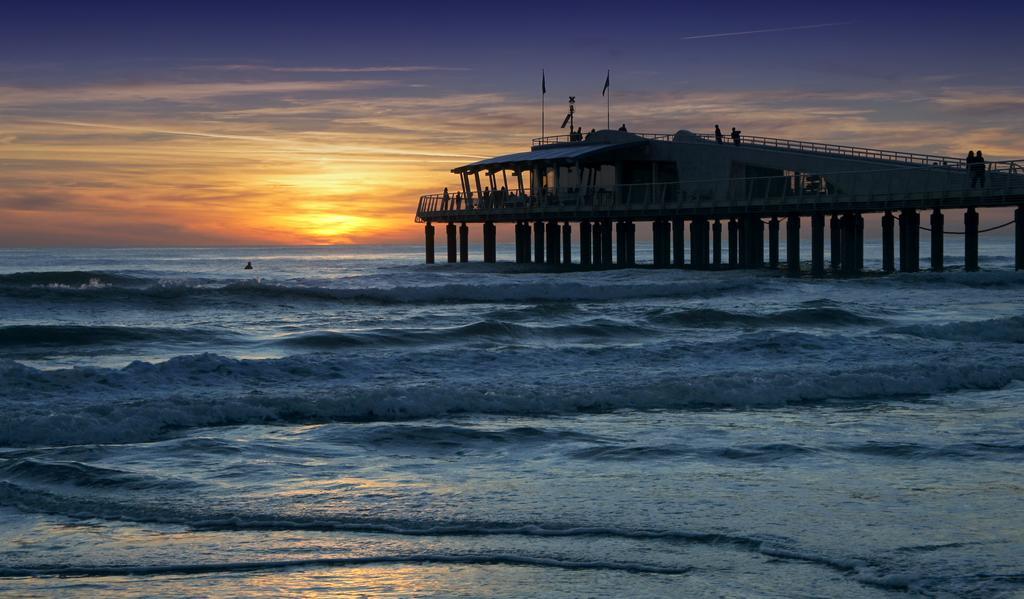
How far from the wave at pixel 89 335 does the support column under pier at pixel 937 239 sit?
26626mm

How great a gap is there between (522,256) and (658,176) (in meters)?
9.79

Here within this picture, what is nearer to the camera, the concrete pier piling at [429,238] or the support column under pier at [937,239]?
the support column under pier at [937,239]

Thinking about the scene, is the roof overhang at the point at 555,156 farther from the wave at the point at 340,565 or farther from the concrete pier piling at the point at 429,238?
the wave at the point at 340,565

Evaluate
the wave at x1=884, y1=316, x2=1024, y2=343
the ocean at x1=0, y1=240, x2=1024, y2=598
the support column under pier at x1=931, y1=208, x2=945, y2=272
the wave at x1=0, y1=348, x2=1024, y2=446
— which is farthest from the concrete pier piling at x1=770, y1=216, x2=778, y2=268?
the wave at x1=0, y1=348, x2=1024, y2=446

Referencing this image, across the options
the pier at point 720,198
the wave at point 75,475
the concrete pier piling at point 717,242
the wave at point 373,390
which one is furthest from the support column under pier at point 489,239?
the wave at point 75,475

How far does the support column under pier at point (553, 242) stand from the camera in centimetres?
5650

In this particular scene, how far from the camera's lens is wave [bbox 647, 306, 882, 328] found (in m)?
24.3

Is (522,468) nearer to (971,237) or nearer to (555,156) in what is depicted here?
(971,237)

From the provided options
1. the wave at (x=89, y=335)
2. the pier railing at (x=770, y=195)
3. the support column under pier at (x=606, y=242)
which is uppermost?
the pier railing at (x=770, y=195)

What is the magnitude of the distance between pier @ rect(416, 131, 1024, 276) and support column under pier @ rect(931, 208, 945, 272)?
57mm

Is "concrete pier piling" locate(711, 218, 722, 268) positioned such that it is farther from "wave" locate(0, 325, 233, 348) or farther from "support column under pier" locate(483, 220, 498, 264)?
"wave" locate(0, 325, 233, 348)

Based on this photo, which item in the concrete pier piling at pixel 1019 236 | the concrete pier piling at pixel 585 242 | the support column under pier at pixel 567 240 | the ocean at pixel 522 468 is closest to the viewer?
the ocean at pixel 522 468

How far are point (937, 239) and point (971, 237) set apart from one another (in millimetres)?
1901

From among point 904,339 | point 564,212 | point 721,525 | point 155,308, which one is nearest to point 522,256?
point 564,212
